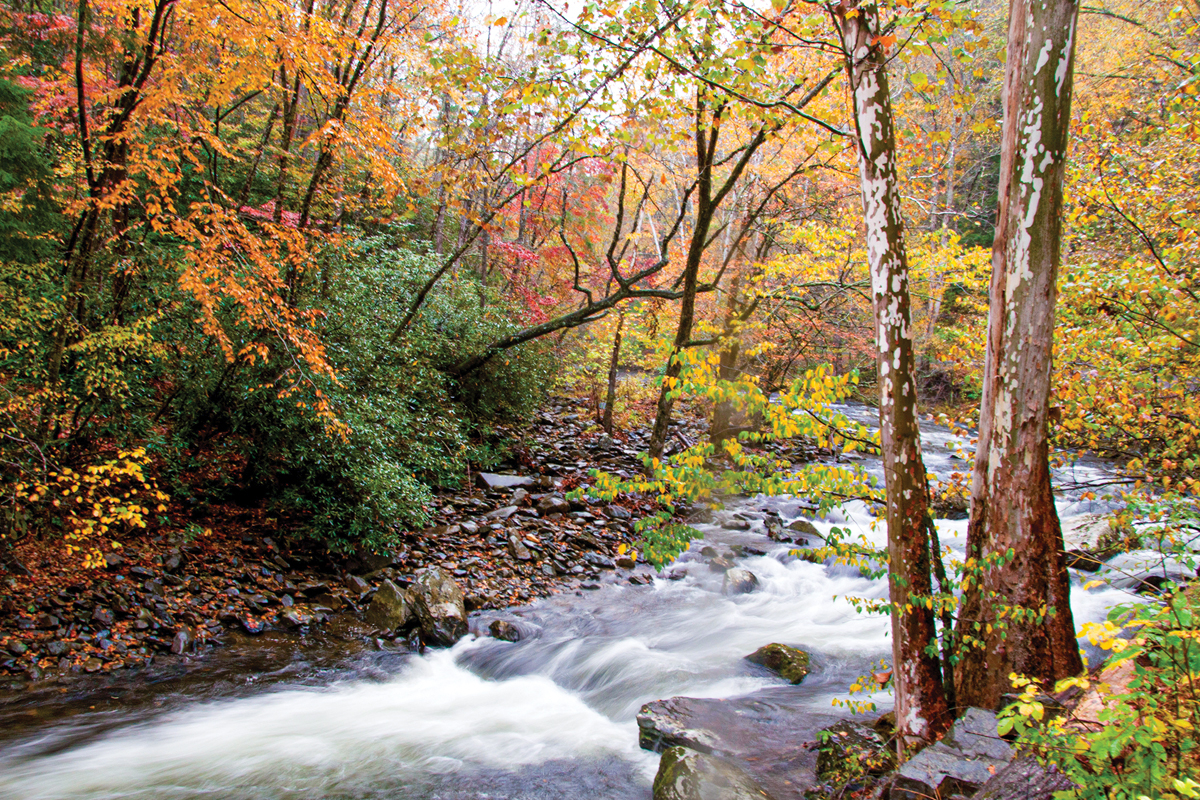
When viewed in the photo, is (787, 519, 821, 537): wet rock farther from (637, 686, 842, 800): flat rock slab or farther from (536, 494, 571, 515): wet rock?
(637, 686, 842, 800): flat rock slab

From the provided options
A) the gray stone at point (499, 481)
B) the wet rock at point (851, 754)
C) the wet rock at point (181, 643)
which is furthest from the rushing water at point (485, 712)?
the gray stone at point (499, 481)

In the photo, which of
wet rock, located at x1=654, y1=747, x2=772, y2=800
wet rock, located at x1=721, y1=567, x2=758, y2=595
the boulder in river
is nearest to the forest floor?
the boulder in river

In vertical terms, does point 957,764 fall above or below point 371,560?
above

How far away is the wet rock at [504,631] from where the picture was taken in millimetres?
7223

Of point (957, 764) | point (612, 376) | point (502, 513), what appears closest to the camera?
point (957, 764)

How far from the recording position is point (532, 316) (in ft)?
50.1

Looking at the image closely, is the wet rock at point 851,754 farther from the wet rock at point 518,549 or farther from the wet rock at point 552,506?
the wet rock at point 552,506

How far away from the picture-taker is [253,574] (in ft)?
23.6

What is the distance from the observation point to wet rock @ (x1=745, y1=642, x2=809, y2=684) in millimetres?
6562

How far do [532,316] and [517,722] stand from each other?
1072 centimetres

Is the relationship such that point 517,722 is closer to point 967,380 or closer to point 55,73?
point 967,380

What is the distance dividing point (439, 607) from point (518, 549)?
1.92m

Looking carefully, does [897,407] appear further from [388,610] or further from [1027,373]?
[388,610]

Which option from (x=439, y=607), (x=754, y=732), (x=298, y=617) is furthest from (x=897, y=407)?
(x=298, y=617)
